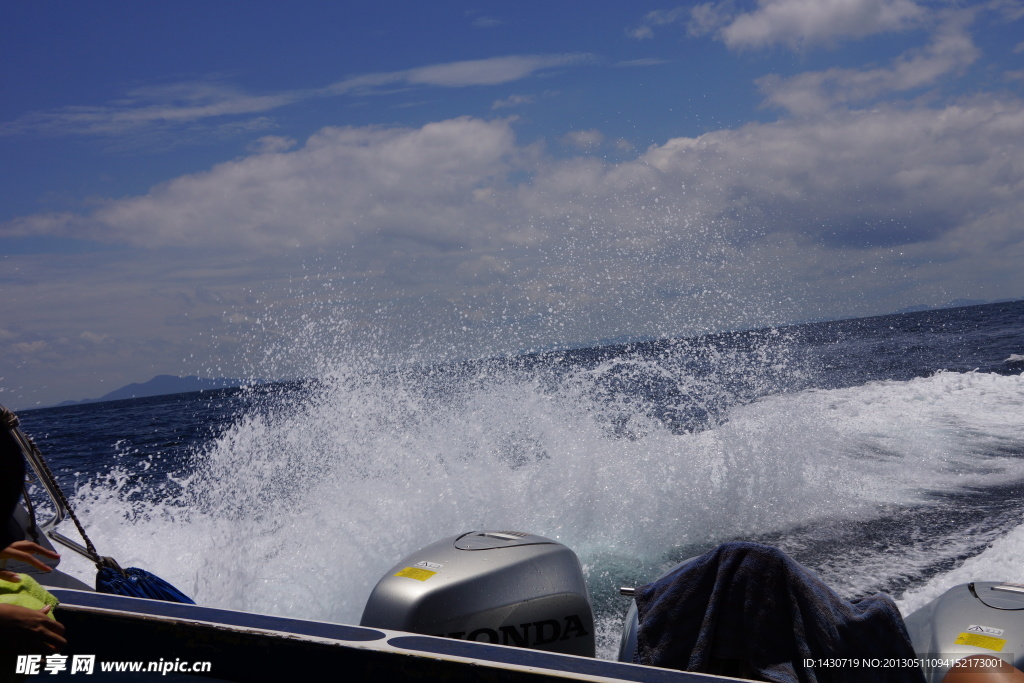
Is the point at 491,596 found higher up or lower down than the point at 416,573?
lower down

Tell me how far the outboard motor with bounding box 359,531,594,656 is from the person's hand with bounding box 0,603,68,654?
155 cm

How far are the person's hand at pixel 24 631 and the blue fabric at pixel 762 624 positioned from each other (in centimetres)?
173

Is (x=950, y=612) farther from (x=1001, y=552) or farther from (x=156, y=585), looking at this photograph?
(x=1001, y=552)

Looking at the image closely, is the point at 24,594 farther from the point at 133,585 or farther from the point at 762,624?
the point at 762,624

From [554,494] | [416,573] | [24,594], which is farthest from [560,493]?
[24,594]

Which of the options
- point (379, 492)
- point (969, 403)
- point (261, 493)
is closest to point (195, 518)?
point (261, 493)

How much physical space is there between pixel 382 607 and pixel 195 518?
511cm

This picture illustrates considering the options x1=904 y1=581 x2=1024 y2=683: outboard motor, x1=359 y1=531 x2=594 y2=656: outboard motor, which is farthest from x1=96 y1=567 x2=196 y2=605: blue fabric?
x1=904 y1=581 x2=1024 y2=683: outboard motor

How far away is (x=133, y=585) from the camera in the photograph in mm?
2842

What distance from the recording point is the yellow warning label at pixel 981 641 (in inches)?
90.2

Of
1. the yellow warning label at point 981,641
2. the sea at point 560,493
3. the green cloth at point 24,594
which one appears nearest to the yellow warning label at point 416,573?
the green cloth at point 24,594

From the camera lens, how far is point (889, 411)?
12.8 m

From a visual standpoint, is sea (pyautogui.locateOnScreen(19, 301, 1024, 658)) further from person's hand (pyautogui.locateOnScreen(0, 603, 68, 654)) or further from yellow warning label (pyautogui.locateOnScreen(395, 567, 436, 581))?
person's hand (pyautogui.locateOnScreen(0, 603, 68, 654))

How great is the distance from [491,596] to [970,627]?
1.69m
